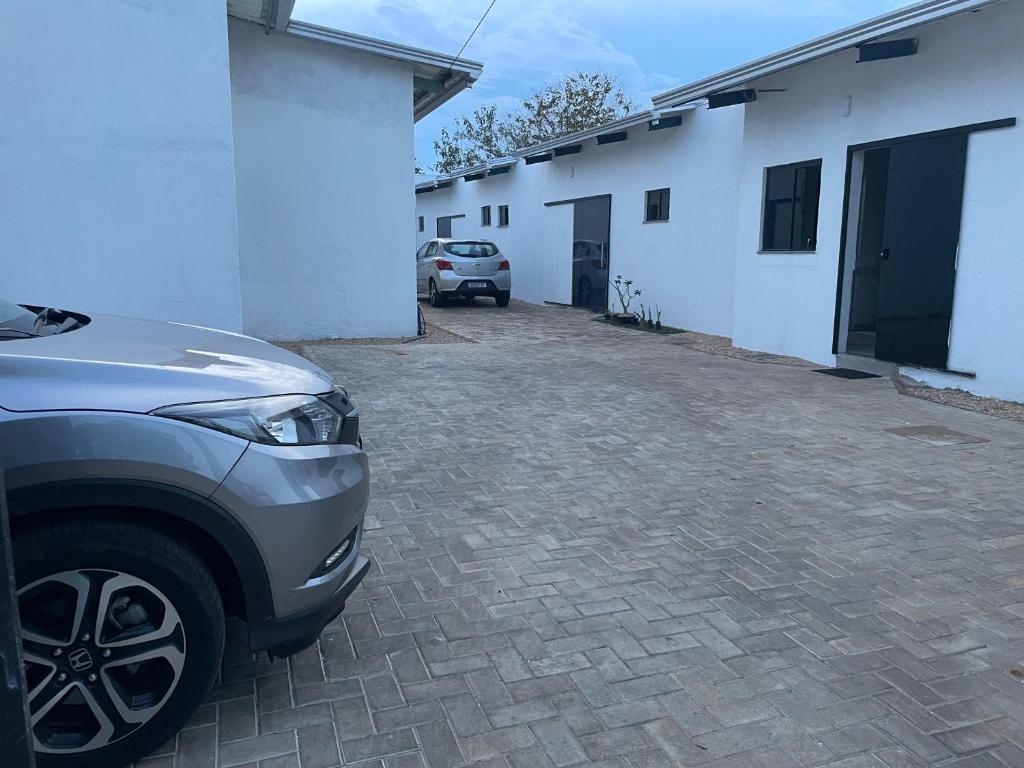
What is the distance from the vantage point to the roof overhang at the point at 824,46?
24.1 feet

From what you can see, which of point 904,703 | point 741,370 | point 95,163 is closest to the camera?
point 904,703

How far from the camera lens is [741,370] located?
1005 centimetres

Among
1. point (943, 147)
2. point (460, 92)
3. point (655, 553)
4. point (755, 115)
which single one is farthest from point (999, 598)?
point (460, 92)

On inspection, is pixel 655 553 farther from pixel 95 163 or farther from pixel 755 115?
pixel 755 115

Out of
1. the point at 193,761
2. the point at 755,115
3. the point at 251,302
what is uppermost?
Answer: the point at 755,115

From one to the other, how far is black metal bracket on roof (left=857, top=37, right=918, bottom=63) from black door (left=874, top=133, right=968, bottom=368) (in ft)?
3.26

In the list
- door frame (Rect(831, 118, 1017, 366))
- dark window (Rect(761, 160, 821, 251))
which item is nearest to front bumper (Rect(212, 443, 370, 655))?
door frame (Rect(831, 118, 1017, 366))

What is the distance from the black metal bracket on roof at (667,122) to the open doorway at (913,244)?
4.30m

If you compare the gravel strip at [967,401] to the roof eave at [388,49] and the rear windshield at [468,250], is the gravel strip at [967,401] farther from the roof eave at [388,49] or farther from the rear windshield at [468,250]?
the rear windshield at [468,250]

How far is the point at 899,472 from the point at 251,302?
363 inches

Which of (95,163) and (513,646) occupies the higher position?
(95,163)

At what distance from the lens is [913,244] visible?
8.88 metres

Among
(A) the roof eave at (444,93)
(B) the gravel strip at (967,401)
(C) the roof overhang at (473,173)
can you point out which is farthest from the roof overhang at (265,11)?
(C) the roof overhang at (473,173)

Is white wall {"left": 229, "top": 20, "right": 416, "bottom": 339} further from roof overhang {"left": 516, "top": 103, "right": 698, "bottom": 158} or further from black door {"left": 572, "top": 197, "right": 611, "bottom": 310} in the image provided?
black door {"left": 572, "top": 197, "right": 611, "bottom": 310}
